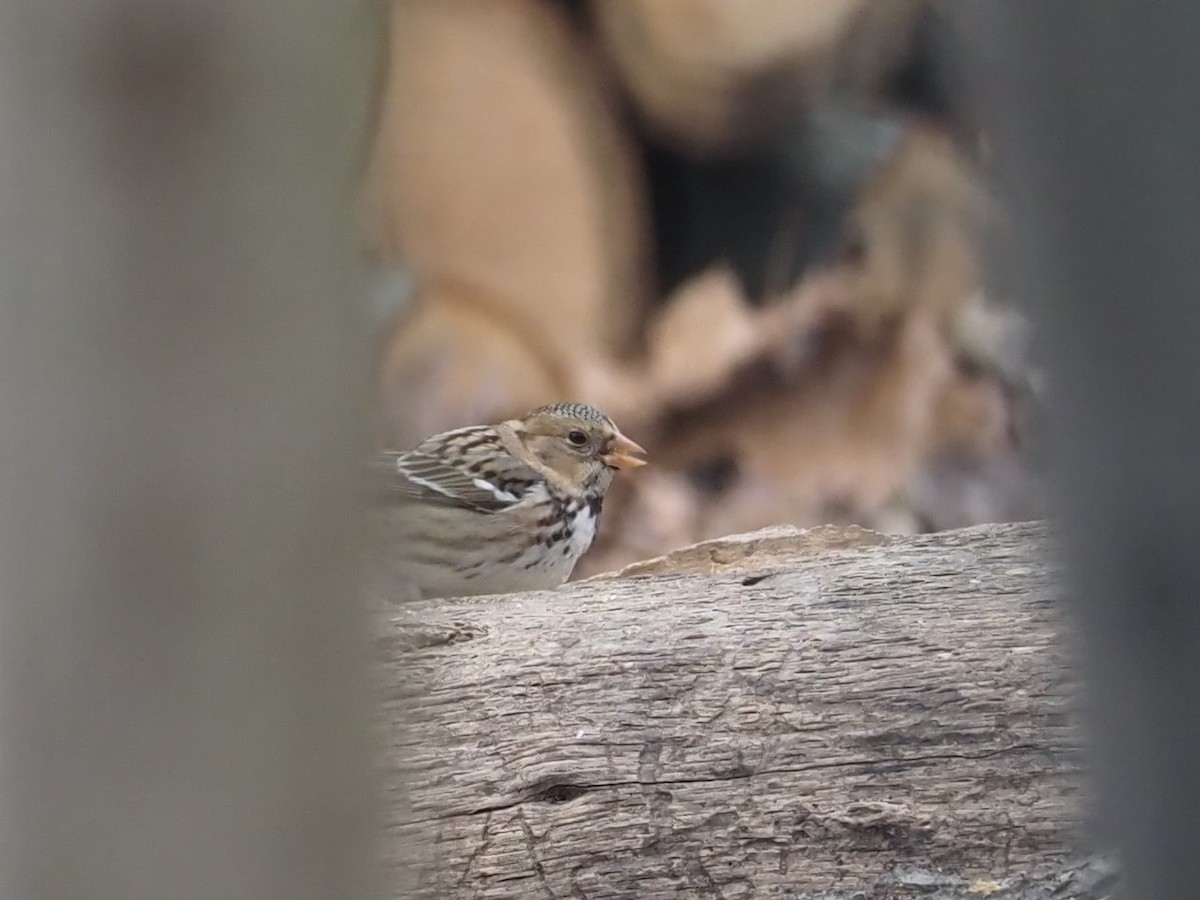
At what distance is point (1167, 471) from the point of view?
457 millimetres

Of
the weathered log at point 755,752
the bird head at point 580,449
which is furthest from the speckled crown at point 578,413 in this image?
the weathered log at point 755,752

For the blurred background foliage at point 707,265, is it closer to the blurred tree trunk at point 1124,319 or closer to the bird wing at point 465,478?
the bird wing at point 465,478

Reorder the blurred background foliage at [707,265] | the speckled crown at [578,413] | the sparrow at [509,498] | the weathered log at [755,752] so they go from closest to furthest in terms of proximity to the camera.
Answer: the weathered log at [755,752] < the sparrow at [509,498] < the speckled crown at [578,413] < the blurred background foliage at [707,265]

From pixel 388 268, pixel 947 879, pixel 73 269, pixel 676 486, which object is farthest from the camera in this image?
pixel 676 486

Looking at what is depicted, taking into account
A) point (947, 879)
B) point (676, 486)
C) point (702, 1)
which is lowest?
point (947, 879)

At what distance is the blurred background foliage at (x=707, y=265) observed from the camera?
8.47 ft

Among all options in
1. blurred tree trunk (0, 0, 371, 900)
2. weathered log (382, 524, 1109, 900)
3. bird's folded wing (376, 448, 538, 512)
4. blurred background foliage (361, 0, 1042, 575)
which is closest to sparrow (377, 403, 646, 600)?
bird's folded wing (376, 448, 538, 512)

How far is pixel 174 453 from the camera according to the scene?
1.52ft

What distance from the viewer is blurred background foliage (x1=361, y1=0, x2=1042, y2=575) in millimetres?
2582

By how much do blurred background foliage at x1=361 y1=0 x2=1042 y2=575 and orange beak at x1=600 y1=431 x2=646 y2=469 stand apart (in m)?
0.46

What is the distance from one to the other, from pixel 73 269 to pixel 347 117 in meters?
0.11

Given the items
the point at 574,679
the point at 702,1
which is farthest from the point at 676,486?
the point at 574,679

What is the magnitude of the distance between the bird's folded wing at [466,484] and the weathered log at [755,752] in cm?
66

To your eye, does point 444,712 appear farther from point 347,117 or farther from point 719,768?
point 347,117
